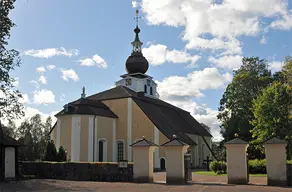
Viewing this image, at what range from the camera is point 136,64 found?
2024 inches

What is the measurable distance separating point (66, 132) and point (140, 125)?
8.26m

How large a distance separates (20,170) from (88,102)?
46.8 ft

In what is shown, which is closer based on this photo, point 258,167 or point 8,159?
point 8,159

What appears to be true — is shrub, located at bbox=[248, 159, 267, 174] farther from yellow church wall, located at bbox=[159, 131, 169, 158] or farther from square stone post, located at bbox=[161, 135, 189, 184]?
yellow church wall, located at bbox=[159, 131, 169, 158]

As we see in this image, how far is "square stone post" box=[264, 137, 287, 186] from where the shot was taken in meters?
18.1

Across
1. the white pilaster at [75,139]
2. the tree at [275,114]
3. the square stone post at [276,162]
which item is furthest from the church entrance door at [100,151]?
the square stone post at [276,162]

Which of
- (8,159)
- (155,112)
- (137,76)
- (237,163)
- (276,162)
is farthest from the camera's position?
(137,76)

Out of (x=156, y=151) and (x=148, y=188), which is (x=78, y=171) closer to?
(x=148, y=188)

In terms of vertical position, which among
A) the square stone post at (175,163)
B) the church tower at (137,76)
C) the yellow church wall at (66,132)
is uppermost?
the church tower at (137,76)

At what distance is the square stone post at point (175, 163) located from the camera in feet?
65.0

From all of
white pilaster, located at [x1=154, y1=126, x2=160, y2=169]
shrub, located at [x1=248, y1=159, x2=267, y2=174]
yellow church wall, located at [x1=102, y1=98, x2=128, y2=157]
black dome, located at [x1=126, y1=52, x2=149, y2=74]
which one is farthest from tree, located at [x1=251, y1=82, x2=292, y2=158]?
black dome, located at [x1=126, y1=52, x2=149, y2=74]

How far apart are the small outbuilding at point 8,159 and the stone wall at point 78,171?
2335 mm

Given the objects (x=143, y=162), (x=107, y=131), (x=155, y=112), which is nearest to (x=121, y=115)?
(x=107, y=131)

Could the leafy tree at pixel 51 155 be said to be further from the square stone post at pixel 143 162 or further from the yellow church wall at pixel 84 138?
the square stone post at pixel 143 162
